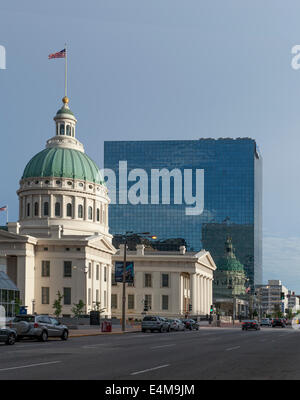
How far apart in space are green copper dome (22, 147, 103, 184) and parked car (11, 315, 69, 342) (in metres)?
78.3

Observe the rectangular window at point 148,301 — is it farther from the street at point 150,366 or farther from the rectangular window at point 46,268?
the street at point 150,366

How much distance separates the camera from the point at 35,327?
4231 cm

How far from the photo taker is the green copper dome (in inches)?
4811

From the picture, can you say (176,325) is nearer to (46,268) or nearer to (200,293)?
(46,268)

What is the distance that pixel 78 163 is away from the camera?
125 meters

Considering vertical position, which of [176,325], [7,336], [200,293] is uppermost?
[7,336]

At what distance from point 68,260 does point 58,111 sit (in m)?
35.5

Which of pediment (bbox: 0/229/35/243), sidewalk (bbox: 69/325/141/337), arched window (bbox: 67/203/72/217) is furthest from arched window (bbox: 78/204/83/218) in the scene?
sidewalk (bbox: 69/325/141/337)

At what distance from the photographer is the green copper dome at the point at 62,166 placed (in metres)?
122

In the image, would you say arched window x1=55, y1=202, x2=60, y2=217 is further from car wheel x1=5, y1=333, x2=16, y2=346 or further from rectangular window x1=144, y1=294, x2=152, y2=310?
car wheel x1=5, y1=333, x2=16, y2=346

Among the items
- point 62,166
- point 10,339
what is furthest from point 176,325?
point 62,166

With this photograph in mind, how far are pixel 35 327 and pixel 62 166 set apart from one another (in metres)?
81.6

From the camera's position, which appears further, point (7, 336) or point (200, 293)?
point (200, 293)
